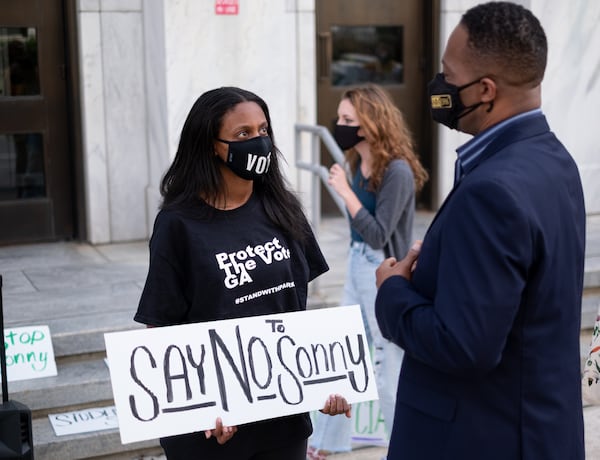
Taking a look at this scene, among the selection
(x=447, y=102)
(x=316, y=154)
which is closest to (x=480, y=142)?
(x=447, y=102)

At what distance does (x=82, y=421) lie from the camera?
458 centimetres

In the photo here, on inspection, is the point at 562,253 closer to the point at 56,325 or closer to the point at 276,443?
the point at 276,443

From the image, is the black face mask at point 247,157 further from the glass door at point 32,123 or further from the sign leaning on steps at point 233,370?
the glass door at point 32,123

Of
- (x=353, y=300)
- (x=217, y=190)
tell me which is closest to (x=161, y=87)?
(x=353, y=300)

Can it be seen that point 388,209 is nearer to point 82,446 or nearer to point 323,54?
point 82,446

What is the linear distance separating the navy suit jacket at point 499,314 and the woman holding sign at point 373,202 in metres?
2.15

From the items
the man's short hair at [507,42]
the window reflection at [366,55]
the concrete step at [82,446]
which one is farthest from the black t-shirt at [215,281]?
the window reflection at [366,55]

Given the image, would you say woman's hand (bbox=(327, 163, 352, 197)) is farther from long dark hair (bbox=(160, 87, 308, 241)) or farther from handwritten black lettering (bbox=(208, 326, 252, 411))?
handwritten black lettering (bbox=(208, 326, 252, 411))

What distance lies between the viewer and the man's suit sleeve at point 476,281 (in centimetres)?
191

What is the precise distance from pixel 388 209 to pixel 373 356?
2.55 ft

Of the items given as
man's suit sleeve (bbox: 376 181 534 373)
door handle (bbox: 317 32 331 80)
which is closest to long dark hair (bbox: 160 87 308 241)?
man's suit sleeve (bbox: 376 181 534 373)

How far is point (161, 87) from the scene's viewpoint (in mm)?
6641

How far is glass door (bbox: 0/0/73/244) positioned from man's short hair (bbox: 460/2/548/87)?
5.43m

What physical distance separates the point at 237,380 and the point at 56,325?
8.85 feet
